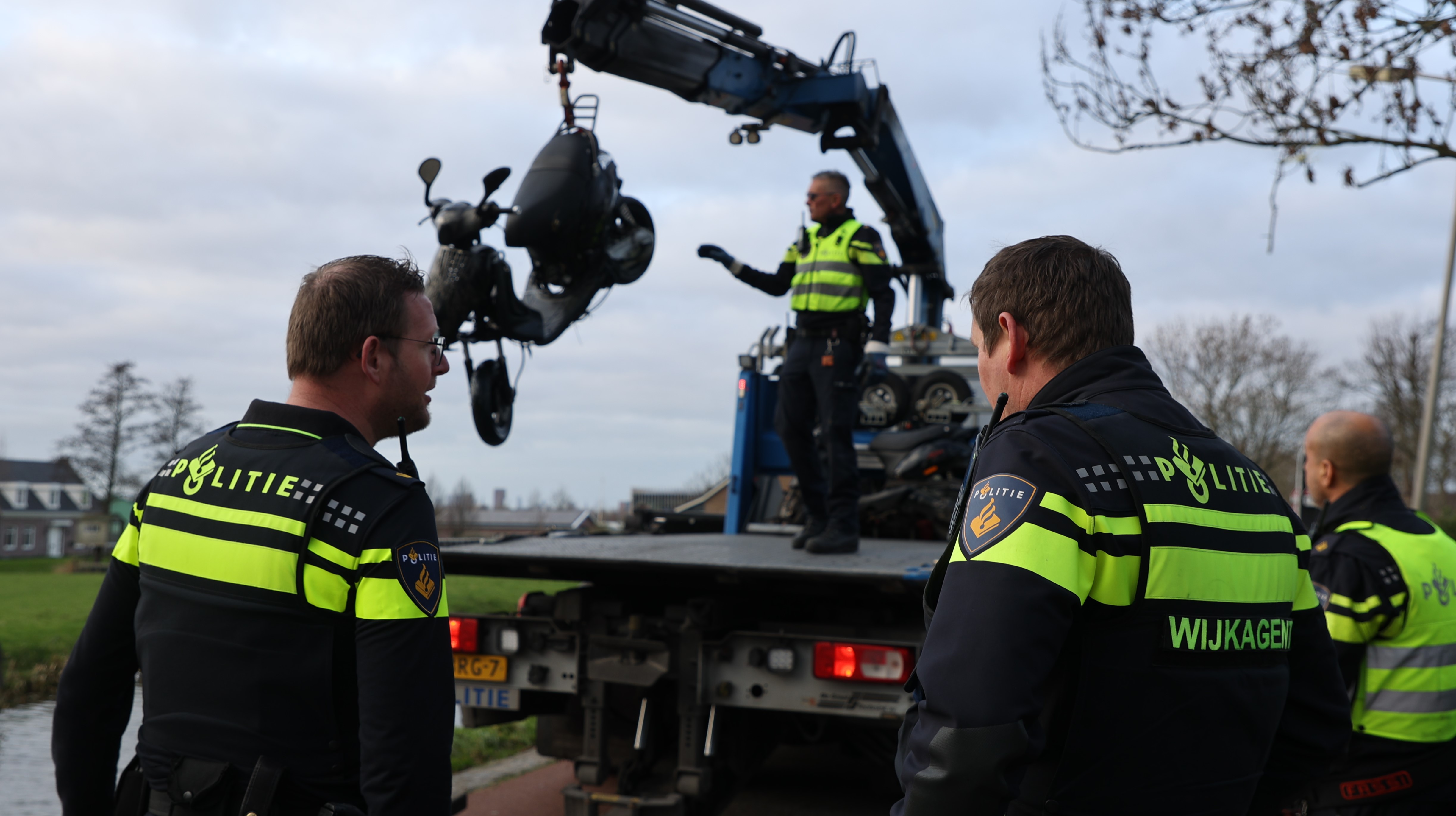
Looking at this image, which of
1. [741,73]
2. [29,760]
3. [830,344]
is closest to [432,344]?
[830,344]

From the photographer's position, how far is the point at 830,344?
218 inches

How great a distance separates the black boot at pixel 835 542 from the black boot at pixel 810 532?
0.25ft

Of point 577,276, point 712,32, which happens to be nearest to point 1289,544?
point 577,276

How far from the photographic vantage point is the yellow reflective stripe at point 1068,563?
1547mm

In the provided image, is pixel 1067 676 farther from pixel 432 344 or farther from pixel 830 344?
pixel 830 344

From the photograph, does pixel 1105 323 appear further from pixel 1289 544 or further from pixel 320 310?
pixel 320 310

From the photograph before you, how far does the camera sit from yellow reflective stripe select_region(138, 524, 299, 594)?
188cm

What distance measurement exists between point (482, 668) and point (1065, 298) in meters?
3.65

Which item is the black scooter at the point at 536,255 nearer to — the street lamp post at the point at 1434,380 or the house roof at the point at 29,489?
the street lamp post at the point at 1434,380

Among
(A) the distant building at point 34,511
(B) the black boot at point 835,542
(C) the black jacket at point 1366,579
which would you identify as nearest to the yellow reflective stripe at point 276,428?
(C) the black jacket at point 1366,579

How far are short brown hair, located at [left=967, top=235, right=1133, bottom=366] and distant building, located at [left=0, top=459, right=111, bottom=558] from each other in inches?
2388

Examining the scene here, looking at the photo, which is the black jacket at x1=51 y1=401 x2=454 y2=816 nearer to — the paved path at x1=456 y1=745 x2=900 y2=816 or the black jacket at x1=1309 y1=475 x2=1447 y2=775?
the black jacket at x1=1309 y1=475 x2=1447 y2=775

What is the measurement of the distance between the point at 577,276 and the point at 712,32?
1770mm

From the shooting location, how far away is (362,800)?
195 cm
